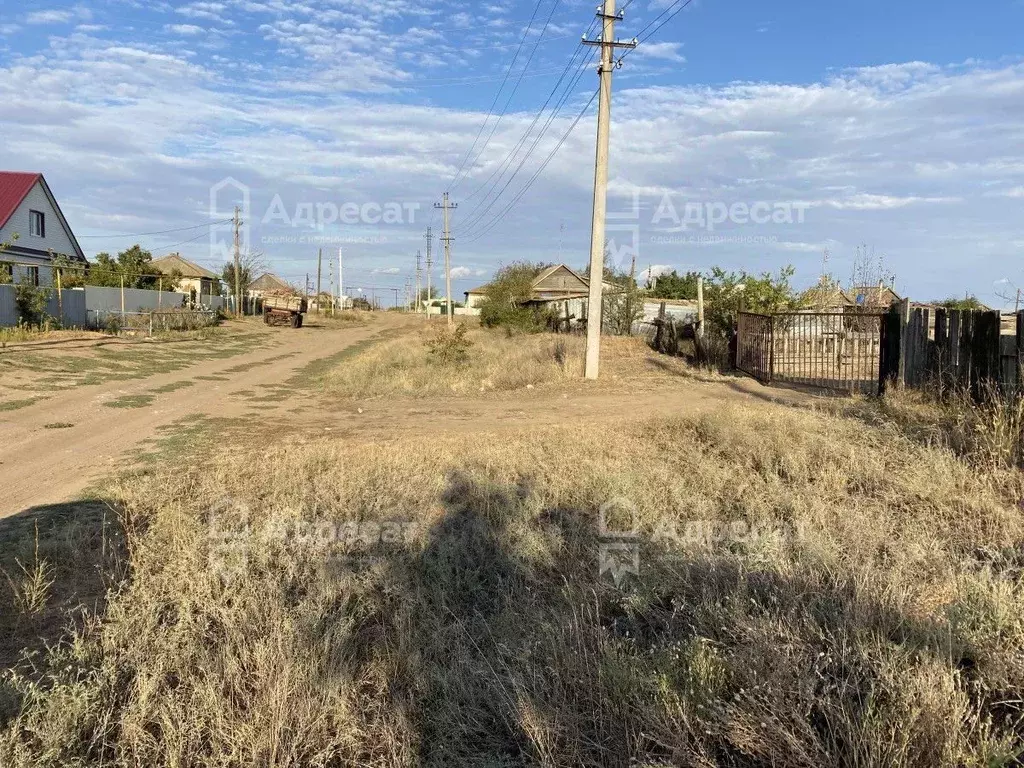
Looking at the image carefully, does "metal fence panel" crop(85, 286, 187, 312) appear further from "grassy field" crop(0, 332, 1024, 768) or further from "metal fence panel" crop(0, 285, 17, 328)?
"grassy field" crop(0, 332, 1024, 768)

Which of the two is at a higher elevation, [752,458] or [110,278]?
[110,278]

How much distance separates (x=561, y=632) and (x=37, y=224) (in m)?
41.0

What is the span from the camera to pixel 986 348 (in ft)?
28.9

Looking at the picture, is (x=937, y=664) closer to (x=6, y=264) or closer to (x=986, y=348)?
(x=986, y=348)

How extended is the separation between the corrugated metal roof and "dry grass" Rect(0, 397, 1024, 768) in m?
33.7

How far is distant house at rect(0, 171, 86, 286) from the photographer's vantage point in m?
32.1

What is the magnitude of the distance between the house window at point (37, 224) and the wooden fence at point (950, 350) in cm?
3848

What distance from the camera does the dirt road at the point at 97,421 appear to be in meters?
7.02

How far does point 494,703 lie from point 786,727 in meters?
1.23

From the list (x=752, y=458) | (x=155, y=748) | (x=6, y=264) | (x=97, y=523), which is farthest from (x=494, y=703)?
(x=6, y=264)

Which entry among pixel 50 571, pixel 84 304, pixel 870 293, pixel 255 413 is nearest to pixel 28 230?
pixel 84 304

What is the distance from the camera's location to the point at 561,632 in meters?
3.44

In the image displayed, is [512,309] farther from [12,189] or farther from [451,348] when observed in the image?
[12,189]

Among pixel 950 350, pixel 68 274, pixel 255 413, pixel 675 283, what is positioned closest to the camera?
pixel 950 350
